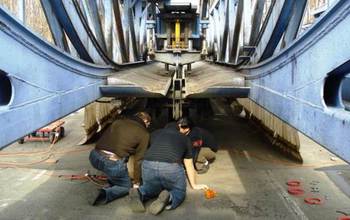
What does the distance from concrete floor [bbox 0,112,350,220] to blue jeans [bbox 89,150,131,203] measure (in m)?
0.12

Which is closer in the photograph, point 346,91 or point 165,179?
point 346,91

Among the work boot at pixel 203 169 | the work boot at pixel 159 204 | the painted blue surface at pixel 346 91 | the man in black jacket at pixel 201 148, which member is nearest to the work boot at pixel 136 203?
the work boot at pixel 159 204

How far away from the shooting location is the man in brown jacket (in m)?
5.55

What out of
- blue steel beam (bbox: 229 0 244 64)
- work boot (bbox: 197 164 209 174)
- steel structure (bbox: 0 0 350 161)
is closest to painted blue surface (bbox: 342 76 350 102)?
steel structure (bbox: 0 0 350 161)

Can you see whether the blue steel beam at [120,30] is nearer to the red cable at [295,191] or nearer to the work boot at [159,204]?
the work boot at [159,204]

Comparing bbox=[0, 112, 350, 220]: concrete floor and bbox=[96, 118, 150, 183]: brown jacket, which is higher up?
bbox=[96, 118, 150, 183]: brown jacket

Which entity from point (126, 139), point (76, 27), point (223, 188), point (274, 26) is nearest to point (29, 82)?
point (76, 27)

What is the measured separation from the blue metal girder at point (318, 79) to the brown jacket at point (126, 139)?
242 cm

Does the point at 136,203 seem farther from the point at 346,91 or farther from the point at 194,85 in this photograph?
the point at 346,91

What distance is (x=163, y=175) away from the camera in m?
5.16

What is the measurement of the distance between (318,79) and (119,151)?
3.43 metres

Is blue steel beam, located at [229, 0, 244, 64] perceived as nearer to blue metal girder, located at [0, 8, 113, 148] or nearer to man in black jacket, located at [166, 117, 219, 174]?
man in black jacket, located at [166, 117, 219, 174]

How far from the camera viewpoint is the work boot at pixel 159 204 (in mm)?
5039

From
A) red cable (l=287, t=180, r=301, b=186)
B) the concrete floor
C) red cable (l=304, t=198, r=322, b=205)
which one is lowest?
the concrete floor
